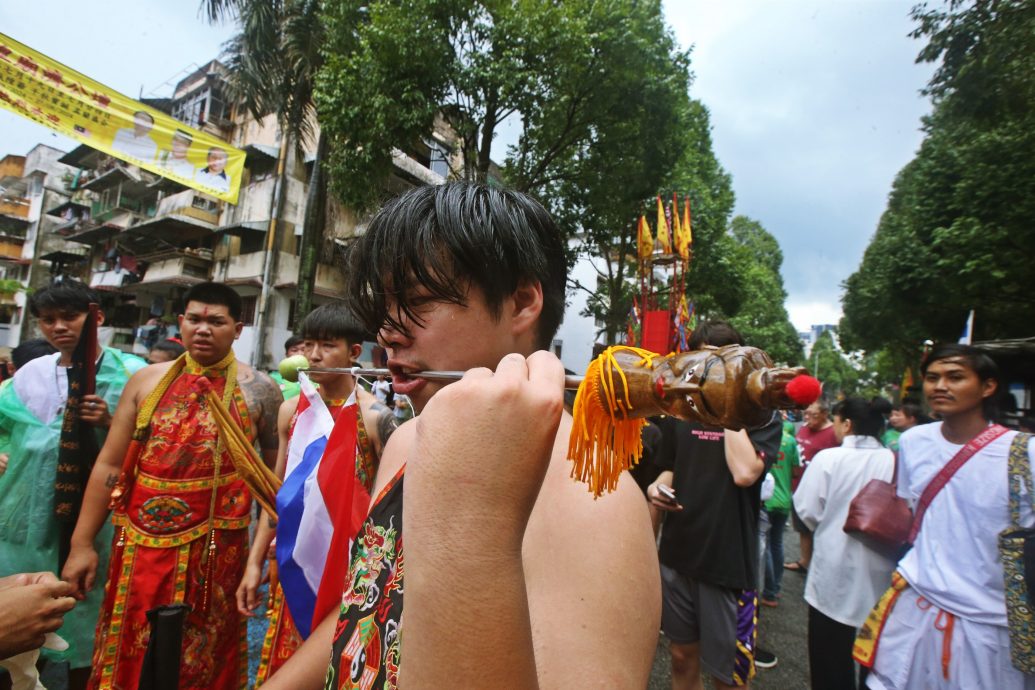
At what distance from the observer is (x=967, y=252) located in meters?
9.92

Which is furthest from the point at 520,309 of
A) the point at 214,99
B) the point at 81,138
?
the point at 214,99

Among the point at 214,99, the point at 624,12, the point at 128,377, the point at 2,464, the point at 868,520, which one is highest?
the point at 214,99

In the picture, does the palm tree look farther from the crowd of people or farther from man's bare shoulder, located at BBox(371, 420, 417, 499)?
man's bare shoulder, located at BBox(371, 420, 417, 499)

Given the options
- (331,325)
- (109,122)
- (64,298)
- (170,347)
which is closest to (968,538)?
(331,325)

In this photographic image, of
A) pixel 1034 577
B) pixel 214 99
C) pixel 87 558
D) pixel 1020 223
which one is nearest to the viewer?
pixel 1034 577

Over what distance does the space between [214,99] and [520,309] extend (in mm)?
28158

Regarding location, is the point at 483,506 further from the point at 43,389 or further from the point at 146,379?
the point at 43,389

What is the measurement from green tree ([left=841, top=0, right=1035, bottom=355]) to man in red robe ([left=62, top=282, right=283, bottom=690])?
10382 mm

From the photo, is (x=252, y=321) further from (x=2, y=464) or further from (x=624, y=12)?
(x=2, y=464)

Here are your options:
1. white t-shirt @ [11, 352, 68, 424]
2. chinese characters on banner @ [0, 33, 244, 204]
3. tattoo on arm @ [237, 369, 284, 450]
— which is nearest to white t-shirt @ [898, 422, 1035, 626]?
tattoo on arm @ [237, 369, 284, 450]

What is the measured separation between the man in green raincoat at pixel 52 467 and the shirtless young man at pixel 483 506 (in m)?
2.40

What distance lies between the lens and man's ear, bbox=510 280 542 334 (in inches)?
45.9

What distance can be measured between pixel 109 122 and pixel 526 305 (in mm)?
9352

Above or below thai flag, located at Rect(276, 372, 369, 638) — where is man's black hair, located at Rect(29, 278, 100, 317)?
above
